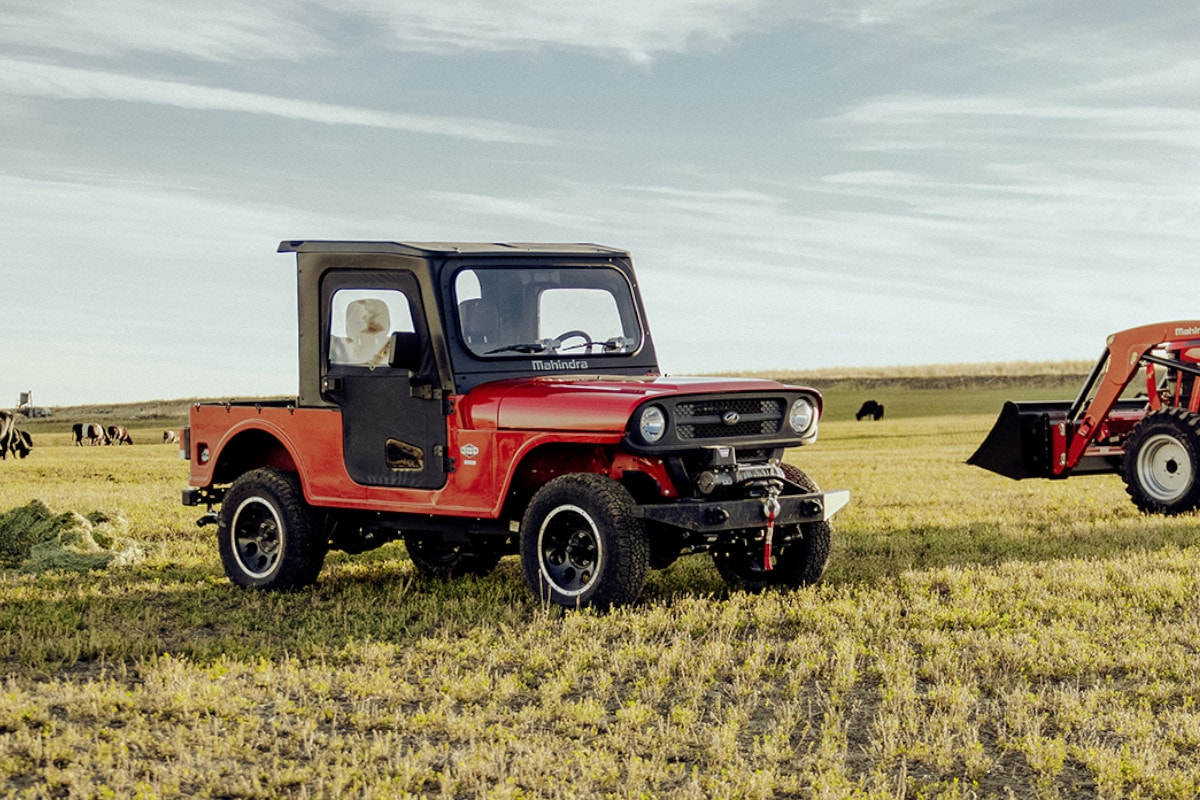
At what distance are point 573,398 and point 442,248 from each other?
181 centimetres

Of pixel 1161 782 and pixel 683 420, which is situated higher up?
pixel 683 420

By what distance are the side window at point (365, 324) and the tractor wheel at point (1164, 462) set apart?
9.80 metres

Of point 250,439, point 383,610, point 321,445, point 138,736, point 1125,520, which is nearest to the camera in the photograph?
point 138,736

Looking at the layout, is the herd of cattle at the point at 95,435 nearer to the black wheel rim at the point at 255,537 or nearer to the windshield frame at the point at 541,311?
the black wheel rim at the point at 255,537

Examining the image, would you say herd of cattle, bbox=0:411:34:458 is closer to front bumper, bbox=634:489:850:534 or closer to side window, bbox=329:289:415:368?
side window, bbox=329:289:415:368

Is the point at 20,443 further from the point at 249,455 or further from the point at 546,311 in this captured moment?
the point at 546,311

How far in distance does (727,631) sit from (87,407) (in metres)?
90.8

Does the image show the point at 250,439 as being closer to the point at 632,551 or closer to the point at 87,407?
the point at 632,551

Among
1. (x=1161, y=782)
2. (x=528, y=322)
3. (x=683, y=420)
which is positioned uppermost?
(x=528, y=322)

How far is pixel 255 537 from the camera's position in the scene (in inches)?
454

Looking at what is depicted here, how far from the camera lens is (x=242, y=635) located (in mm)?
9414

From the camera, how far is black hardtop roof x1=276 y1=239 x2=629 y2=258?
34.2 feet

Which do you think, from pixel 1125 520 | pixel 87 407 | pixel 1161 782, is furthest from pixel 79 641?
pixel 87 407

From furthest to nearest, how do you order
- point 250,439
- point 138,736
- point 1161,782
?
point 250,439 → point 138,736 → point 1161,782
